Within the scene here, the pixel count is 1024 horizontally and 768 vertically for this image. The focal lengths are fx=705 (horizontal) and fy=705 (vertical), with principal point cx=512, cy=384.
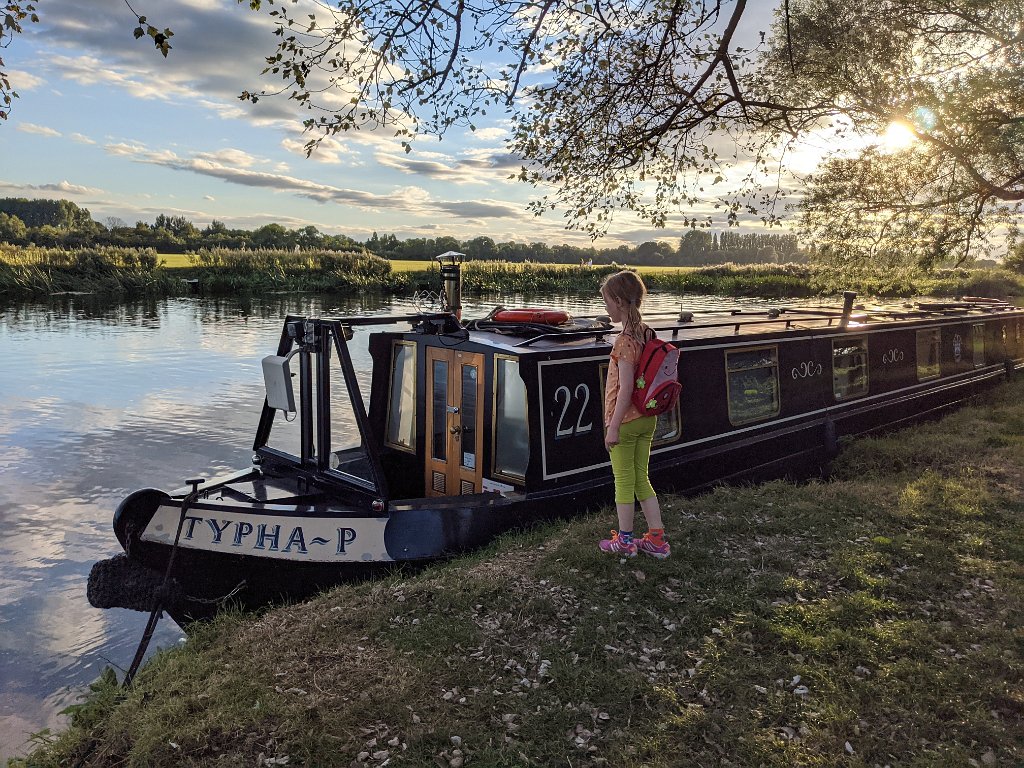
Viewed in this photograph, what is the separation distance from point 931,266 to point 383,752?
525 inches

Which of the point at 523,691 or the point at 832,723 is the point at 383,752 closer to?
the point at 523,691

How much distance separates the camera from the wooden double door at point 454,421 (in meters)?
6.81

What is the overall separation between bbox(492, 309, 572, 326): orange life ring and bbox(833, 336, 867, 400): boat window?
5333 millimetres

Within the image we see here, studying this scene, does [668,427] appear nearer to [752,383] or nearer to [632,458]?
[752,383]

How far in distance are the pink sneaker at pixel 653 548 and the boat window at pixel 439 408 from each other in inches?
91.6

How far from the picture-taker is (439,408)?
7090mm

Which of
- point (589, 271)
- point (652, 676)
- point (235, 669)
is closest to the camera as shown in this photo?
point (652, 676)

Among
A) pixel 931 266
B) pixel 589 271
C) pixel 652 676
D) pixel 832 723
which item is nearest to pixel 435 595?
pixel 652 676

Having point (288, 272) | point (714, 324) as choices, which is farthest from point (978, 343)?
point (288, 272)

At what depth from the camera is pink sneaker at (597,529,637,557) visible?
18.1ft

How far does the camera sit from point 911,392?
41.5 ft

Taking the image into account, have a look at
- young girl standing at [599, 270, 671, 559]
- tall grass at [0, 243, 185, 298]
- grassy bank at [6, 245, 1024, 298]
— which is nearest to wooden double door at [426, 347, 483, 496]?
young girl standing at [599, 270, 671, 559]

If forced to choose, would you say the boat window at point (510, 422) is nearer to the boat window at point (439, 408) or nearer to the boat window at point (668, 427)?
the boat window at point (439, 408)

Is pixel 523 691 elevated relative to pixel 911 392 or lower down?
→ lower down
